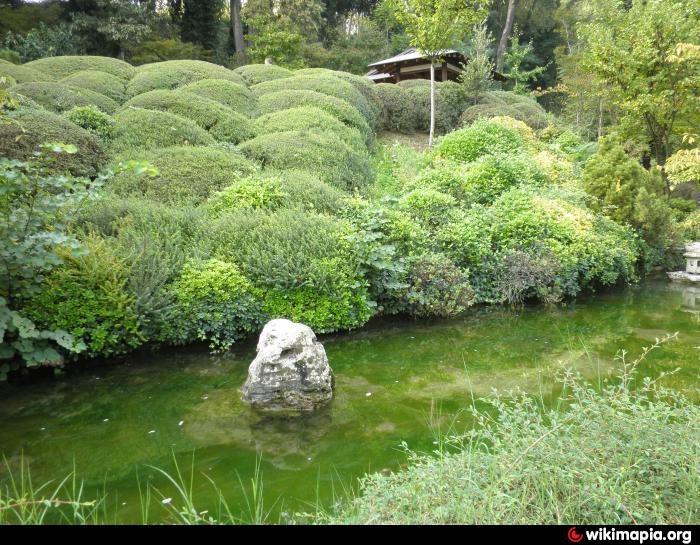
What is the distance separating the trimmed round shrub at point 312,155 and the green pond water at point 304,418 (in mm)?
3983

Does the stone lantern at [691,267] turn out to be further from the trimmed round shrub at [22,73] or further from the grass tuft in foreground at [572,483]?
the trimmed round shrub at [22,73]

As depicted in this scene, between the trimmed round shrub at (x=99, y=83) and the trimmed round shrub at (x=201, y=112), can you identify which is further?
the trimmed round shrub at (x=99, y=83)

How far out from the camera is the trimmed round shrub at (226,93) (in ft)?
42.4

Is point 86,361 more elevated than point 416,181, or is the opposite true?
point 416,181

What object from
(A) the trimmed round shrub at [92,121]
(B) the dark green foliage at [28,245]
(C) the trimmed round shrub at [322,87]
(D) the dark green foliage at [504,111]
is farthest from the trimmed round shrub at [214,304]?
(D) the dark green foliage at [504,111]

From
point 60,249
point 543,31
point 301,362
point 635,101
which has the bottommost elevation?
point 301,362

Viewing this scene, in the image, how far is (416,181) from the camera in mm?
10156

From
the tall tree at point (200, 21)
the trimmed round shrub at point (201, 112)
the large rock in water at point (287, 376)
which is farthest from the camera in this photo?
the tall tree at point (200, 21)

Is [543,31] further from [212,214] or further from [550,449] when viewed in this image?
[550,449]

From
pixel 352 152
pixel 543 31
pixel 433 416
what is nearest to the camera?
pixel 433 416

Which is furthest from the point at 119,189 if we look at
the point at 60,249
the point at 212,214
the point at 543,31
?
the point at 543,31

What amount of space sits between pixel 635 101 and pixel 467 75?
8.72m

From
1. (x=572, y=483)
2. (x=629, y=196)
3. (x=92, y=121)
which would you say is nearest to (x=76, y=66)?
(x=92, y=121)
